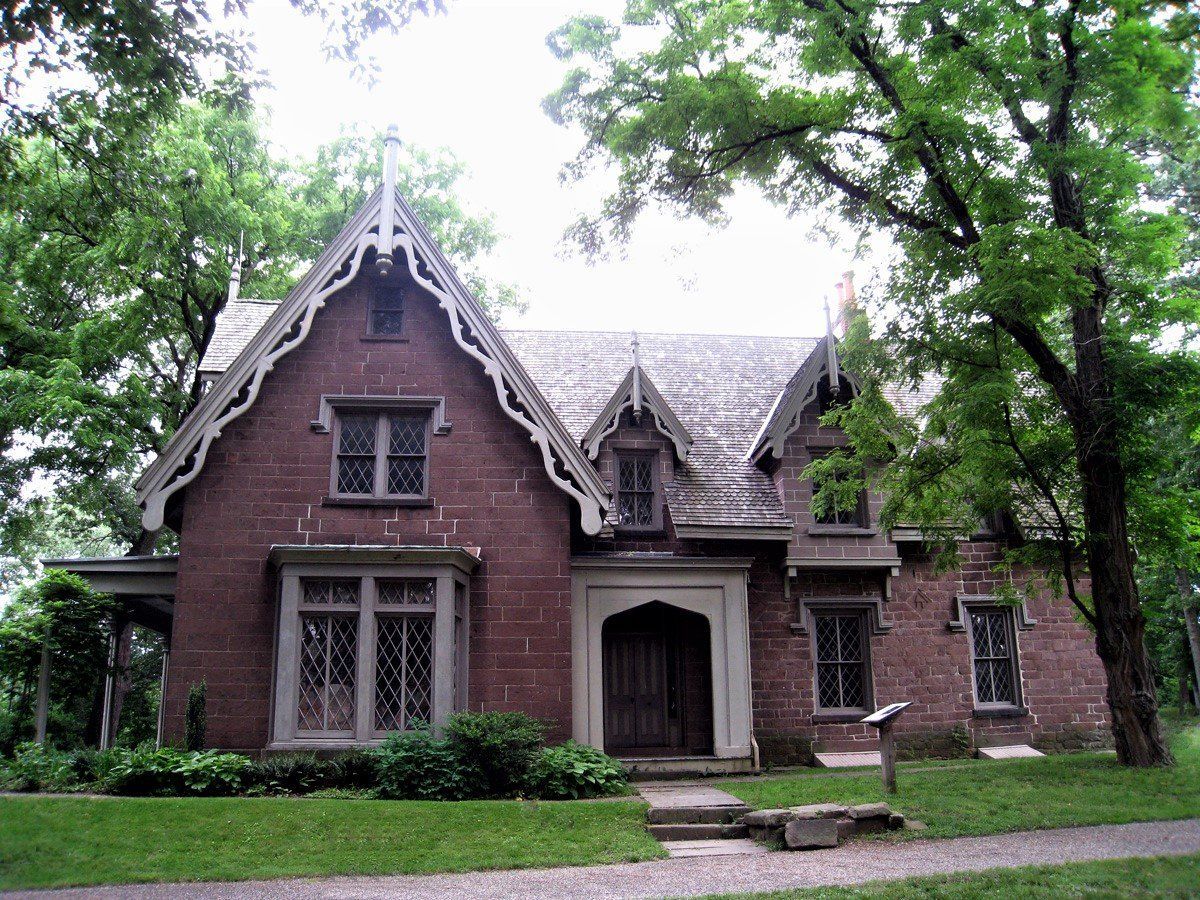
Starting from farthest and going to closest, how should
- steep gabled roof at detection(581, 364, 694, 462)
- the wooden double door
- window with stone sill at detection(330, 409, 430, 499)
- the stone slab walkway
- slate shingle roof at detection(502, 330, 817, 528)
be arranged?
slate shingle roof at detection(502, 330, 817, 528) → steep gabled roof at detection(581, 364, 694, 462) → the wooden double door → window with stone sill at detection(330, 409, 430, 499) → the stone slab walkway

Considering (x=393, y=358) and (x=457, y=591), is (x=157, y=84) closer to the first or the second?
(x=393, y=358)

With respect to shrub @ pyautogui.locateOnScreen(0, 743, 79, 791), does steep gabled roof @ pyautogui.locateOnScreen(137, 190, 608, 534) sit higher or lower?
higher

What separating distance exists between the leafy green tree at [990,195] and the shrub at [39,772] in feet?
40.3

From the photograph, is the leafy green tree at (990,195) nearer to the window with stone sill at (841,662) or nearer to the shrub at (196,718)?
the window with stone sill at (841,662)

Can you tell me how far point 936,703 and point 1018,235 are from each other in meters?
10.0

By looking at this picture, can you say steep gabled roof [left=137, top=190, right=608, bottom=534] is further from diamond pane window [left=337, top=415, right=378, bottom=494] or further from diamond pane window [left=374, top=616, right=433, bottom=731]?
diamond pane window [left=374, top=616, right=433, bottom=731]

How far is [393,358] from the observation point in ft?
53.6

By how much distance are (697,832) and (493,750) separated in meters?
3.47

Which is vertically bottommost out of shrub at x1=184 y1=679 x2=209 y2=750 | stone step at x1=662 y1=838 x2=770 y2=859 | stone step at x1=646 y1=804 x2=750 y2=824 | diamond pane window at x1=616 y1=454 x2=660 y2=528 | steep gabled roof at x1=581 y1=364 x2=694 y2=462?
stone step at x1=662 y1=838 x2=770 y2=859

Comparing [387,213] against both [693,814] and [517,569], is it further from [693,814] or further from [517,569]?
[693,814]

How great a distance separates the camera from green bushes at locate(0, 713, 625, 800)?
12898 millimetres

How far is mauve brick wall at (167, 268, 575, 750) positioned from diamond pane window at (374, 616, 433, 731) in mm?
830

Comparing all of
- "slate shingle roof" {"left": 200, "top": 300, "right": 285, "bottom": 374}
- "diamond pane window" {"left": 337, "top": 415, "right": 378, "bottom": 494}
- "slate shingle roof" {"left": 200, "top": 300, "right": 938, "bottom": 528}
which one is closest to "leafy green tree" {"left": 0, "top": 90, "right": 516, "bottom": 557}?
"slate shingle roof" {"left": 200, "top": 300, "right": 285, "bottom": 374}

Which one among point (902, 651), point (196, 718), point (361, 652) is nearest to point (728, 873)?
point (361, 652)
